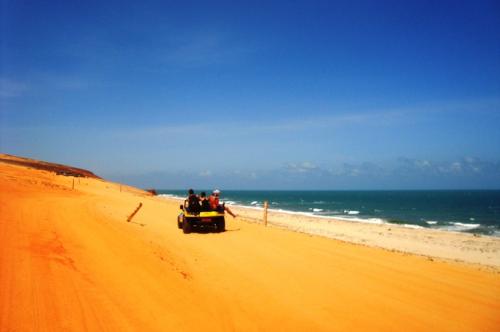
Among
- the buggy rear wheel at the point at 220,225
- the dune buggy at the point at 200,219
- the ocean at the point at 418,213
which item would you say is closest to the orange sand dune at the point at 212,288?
the dune buggy at the point at 200,219

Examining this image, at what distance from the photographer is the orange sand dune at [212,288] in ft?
19.5

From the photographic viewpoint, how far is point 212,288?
8250 mm

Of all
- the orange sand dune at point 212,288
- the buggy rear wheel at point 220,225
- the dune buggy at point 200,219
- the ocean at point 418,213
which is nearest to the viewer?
the orange sand dune at point 212,288

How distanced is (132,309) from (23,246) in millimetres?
3626

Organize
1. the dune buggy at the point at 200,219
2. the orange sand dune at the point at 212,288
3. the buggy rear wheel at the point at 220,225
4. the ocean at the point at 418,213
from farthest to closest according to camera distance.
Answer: the ocean at the point at 418,213
the buggy rear wheel at the point at 220,225
the dune buggy at the point at 200,219
the orange sand dune at the point at 212,288

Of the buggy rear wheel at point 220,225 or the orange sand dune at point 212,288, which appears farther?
the buggy rear wheel at point 220,225

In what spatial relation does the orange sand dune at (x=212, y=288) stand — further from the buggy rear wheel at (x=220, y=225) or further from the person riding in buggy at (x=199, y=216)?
the buggy rear wheel at (x=220, y=225)

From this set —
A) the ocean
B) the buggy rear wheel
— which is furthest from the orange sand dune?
the ocean

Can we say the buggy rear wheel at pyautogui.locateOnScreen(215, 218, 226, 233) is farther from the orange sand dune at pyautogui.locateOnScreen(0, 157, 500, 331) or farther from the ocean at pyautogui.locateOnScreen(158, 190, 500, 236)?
the ocean at pyautogui.locateOnScreen(158, 190, 500, 236)

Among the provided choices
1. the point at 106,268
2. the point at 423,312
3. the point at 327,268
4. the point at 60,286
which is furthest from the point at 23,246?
the point at 423,312

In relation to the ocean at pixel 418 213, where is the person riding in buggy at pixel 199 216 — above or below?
above

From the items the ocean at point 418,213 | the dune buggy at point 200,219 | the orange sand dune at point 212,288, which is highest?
the dune buggy at point 200,219

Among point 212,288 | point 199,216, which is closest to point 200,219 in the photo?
point 199,216

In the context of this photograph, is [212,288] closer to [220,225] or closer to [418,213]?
[220,225]
